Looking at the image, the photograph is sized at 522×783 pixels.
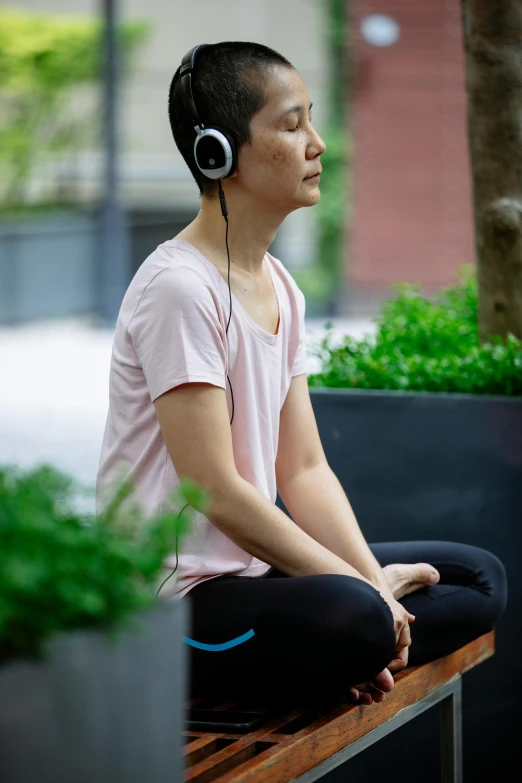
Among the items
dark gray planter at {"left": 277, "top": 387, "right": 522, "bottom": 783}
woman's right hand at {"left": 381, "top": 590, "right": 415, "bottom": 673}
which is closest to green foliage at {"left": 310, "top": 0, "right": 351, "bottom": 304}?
dark gray planter at {"left": 277, "top": 387, "right": 522, "bottom": 783}

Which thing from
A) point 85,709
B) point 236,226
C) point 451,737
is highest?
point 236,226

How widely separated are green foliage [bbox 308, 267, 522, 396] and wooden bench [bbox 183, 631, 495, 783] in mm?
788

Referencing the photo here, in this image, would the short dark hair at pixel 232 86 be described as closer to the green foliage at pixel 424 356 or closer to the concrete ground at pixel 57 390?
the green foliage at pixel 424 356

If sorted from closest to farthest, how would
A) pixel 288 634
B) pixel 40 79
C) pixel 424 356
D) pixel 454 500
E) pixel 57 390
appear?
pixel 288 634 < pixel 454 500 < pixel 424 356 < pixel 57 390 < pixel 40 79

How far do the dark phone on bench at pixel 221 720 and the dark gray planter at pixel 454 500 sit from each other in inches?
41.0

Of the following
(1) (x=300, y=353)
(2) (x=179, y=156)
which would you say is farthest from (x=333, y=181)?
(1) (x=300, y=353)

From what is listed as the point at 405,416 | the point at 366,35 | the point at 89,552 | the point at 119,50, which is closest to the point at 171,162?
the point at 119,50

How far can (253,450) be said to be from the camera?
2232mm

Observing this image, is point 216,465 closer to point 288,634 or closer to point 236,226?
point 288,634

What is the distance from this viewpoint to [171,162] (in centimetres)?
1308

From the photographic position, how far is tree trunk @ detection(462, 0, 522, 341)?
335cm

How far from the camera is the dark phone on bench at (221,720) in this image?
74.8 inches

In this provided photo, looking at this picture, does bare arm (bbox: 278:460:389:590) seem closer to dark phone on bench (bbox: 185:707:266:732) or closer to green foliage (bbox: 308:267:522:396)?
dark phone on bench (bbox: 185:707:266:732)

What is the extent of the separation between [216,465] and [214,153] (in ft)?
1.80
